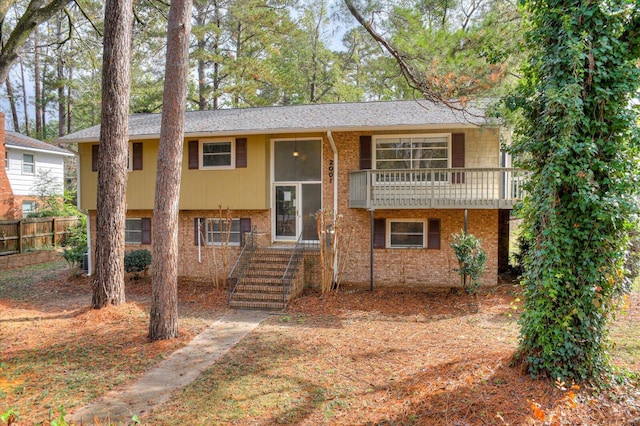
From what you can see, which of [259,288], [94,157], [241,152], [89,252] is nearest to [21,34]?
[94,157]

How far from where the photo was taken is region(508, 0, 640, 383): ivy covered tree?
16.2 feet

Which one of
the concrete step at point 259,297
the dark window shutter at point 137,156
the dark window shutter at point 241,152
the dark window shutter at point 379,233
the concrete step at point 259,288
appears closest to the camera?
the concrete step at point 259,297

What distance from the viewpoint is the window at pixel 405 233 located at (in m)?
12.3

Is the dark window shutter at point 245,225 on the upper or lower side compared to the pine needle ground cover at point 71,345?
upper

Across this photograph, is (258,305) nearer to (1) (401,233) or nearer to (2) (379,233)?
(2) (379,233)

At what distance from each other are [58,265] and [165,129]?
13.1m

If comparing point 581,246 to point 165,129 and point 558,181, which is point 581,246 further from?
point 165,129

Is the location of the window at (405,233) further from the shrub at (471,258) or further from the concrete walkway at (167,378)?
the concrete walkway at (167,378)

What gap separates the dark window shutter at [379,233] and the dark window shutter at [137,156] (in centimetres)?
805

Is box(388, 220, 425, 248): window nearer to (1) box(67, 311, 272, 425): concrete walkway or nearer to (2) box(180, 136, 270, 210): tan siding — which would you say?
(2) box(180, 136, 270, 210): tan siding

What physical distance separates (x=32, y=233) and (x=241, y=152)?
38.8 feet

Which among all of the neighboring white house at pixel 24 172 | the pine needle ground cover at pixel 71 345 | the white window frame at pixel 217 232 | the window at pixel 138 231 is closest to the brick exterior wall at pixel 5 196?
the neighboring white house at pixel 24 172

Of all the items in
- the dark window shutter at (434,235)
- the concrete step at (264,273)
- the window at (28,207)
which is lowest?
the concrete step at (264,273)

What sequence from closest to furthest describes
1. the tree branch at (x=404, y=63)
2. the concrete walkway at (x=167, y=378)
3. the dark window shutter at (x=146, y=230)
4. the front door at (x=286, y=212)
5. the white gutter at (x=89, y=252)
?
1. the concrete walkway at (x=167, y=378)
2. the tree branch at (x=404, y=63)
3. the front door at (x=286, y=212)
4. the dark window shutter at (x=146, y=230)
5. the white gutter at (x=89, y=252)
